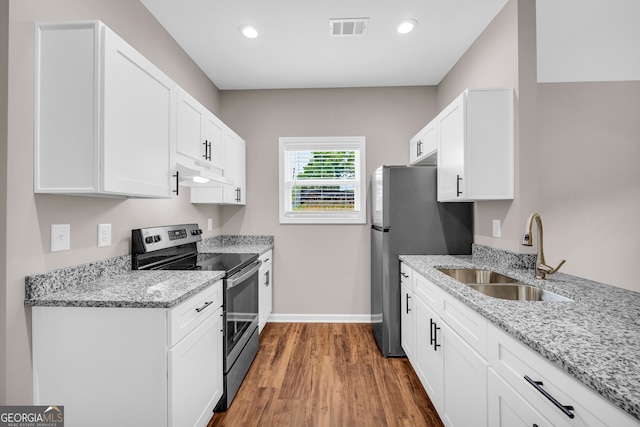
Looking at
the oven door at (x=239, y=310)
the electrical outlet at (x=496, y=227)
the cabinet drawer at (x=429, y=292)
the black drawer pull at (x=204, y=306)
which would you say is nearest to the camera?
the black drawer pull at (x=204, y=306)

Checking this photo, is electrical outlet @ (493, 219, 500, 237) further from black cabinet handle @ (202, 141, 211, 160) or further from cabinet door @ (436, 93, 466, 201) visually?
black cabinet handle @ (202, 141, 211, 160)

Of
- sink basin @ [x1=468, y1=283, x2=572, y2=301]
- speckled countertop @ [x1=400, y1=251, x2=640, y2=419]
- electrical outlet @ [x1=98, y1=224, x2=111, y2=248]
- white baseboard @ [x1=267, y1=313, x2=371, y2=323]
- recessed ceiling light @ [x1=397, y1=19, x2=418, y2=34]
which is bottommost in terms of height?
white baseboard @ [x1=267, y1=313, x2=371, y2=323]

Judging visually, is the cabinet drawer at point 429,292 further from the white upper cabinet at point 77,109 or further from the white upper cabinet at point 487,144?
the white upper cabinet at point 77,109

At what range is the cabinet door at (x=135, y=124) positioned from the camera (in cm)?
135

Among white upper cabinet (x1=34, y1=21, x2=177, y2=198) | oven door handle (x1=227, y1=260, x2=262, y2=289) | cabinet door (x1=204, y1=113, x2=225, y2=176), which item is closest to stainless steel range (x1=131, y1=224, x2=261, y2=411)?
oven door handle (x1=227, y1=260, x2=262, y2=289)

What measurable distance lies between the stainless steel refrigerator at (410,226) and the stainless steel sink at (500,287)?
445 mm

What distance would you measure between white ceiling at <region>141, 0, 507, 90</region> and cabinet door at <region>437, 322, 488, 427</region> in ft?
7.29

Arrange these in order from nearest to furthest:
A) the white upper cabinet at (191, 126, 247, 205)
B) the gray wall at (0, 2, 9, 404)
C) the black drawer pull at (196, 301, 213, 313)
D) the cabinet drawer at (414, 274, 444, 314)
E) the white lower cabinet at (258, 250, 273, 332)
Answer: the gray wall at (0, 2, 9, 404)
the black drawer pull at (196, 301, 213, 313)
the cabinet drawer at (414, 274, 444, 314)
the white upper cabinet at (191, 126, 247, 205)
the white lower cabinet at (258, 250, 273, 332)

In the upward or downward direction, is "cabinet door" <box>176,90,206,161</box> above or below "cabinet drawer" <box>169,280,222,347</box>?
above

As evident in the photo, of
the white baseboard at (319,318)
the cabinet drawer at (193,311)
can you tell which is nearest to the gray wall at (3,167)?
the cabinet drawer at (193,311)

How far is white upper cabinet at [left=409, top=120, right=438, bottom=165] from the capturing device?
2.72 meters

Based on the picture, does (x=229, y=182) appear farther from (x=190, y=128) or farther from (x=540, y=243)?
(x=540, y=243)

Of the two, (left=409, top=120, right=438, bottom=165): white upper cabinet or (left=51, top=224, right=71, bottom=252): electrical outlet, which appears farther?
(left=409, top=120, right=438, bottom=165): white upper cabinet

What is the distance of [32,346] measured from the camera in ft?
4.30
